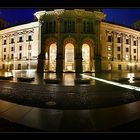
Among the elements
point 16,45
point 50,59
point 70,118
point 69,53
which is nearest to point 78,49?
point 69,53

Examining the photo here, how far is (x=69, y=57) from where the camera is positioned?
33938 millimetres

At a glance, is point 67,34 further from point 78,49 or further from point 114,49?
point 114,49

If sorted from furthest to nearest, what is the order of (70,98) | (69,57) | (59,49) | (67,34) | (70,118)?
1. (67,34)
2. (69,57)
3. (59,49)
4. (70,98)
5. (70,118)

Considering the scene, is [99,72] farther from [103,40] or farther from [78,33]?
[78,33]

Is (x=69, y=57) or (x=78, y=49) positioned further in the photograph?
(x=69, y=57)

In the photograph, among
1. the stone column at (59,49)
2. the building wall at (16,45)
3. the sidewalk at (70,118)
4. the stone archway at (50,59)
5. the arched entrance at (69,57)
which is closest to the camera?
the sidewalk at (70,118)

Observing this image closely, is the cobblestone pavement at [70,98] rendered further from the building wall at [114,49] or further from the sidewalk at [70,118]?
the building wall at [114,49]

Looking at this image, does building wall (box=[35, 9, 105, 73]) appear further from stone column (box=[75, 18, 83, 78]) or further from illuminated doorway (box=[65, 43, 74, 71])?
illuminated doorway (box=[65, 43, 74, 71])

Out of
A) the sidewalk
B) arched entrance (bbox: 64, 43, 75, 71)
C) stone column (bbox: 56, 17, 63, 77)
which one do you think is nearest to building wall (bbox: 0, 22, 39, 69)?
stone column (bbox: 56, 17, 63, 77)

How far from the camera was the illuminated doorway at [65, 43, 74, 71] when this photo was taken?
31.7 m

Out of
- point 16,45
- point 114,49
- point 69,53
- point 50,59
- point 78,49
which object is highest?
point 78,49

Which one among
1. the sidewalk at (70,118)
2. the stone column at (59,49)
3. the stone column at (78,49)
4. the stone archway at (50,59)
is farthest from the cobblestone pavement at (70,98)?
the stone column at (59,49)

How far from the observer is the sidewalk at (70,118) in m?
4.73

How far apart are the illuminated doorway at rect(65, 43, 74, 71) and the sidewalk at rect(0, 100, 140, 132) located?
79.8ft
